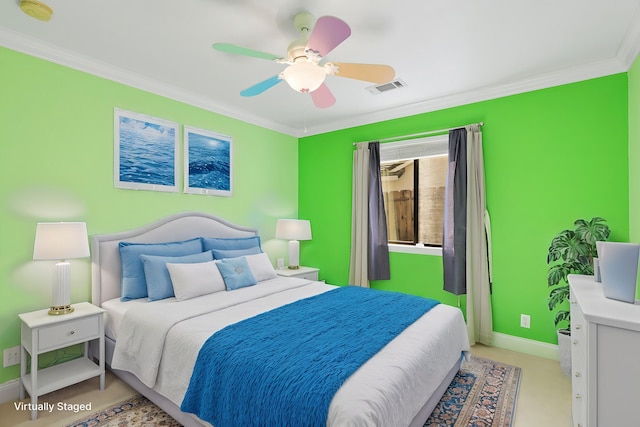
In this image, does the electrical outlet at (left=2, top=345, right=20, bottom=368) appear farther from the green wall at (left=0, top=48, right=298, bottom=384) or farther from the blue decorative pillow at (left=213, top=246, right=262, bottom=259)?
the blue decorative pillow at (left=213, top=246, right=262, bottom=259)

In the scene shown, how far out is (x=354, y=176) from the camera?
14.0 feet

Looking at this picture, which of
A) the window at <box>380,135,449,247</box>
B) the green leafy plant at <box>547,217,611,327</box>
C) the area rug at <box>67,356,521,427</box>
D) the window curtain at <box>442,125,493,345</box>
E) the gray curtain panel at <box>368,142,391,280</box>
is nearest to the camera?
the area rug at <box>67,356,521,427</box>

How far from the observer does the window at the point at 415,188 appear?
3.81 metres

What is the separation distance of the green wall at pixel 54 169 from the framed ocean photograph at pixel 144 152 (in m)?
0.06

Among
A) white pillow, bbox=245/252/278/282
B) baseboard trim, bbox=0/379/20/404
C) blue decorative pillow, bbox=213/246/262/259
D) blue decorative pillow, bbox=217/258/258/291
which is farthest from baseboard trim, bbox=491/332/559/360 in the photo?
baseboard trim, bbox=0/379/20/404

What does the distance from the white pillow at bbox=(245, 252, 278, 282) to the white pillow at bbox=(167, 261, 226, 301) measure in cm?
43

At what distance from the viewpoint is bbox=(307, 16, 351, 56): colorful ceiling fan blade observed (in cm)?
166

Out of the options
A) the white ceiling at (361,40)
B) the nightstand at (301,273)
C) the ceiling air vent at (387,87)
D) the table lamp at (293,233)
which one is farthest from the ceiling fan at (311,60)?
the nightstand at (301,273)

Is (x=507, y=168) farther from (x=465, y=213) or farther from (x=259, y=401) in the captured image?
(x=259, y=401)

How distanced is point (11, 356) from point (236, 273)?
1.72 meters

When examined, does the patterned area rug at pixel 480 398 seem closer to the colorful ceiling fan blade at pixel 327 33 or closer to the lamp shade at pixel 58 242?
the colorful ceiling fan blade at pixel 327 33

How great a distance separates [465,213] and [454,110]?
117cm

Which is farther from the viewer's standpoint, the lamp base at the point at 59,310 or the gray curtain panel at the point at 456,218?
the gray curtain panel at the point at 456,218

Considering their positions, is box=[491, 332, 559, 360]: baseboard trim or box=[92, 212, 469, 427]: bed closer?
box=[92, 212, 469, 427]: bed
